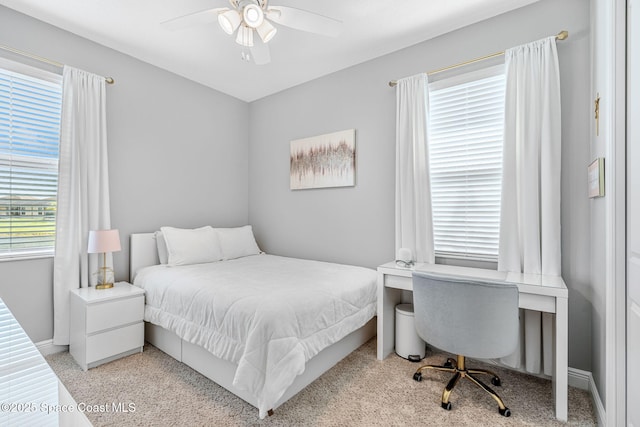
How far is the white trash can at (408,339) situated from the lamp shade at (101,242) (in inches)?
99.2

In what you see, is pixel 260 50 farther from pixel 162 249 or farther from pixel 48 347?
pixel 48 347

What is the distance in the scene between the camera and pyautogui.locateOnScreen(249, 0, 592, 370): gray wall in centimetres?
213

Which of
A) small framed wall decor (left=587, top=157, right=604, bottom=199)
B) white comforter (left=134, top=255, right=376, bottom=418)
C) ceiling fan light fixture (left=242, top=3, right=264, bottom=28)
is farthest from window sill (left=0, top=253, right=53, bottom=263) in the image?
small framed wall decor (left=587, top=157, right=604, bottom=199)

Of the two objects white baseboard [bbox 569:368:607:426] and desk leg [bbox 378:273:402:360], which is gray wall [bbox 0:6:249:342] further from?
white baseboard [bbox 569:368:607:426]

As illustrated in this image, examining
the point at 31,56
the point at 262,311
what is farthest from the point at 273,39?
the point at 262,311

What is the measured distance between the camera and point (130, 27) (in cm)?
260

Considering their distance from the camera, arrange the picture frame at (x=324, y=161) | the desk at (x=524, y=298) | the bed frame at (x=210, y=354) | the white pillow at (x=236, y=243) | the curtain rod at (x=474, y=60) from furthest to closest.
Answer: the white pillow at (x=236, y=243), the picture frame at (x=324, y=161), the curtain rod at (x=474, y=60), the bed frame at (x=210, y=354), the desk at (x=524, y=298)

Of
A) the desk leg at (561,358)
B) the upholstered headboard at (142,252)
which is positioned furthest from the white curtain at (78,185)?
the desk leg at (561,358)

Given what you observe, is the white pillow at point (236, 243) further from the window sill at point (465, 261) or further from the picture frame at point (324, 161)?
the window sill at point (465, 261)

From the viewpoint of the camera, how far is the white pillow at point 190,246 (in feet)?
9.84

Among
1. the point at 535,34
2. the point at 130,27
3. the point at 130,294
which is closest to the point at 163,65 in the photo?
the point at 130,27

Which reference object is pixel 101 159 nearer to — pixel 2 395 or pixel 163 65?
pixel 163 65

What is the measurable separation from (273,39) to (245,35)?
790 mm

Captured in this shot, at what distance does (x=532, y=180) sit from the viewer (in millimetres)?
2189
